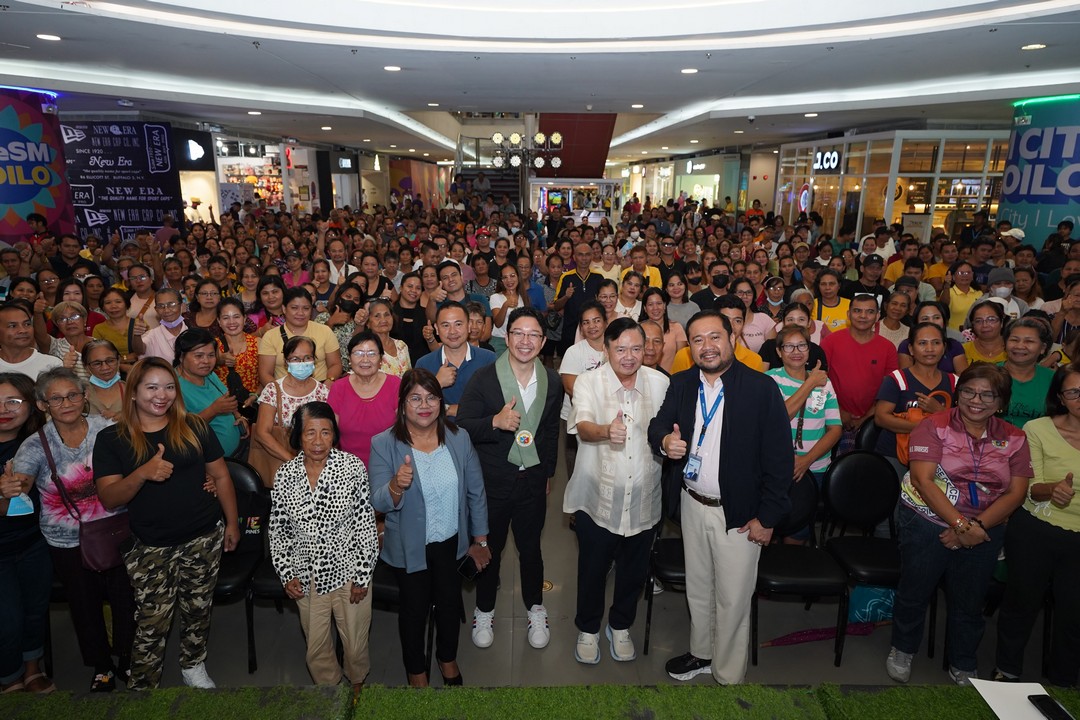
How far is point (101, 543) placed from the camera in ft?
10.0

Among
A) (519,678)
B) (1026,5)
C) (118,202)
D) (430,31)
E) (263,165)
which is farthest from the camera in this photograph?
(263,165)

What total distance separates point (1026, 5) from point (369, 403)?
689 centimetres

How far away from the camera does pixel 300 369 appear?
381 cm

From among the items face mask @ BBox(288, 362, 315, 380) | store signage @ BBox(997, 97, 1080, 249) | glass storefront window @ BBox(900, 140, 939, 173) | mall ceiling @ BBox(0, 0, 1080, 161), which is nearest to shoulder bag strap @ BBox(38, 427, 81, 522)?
face mask @ BBox(288, 362, 315, 380)

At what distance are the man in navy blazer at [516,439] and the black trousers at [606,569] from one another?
0.95 feet

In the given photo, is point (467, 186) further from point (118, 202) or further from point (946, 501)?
point (946, 501)

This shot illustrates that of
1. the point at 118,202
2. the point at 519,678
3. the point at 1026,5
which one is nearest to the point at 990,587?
the point at 519,678

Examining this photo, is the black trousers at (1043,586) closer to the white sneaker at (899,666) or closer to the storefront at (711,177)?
the white sneaker at (899,666)

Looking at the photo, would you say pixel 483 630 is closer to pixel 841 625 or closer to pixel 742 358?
pixel 841 625

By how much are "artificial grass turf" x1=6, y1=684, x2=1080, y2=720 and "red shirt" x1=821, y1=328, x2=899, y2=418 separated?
309 cm

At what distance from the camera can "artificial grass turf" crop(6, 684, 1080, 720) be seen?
1492mm

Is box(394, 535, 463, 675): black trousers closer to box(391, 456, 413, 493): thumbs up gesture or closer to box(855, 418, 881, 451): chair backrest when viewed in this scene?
box(391, 456, 413, 493): thumbs up gesture

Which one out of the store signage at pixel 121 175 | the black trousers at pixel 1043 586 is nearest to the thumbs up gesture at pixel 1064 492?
the black trousers at pixel 1043 586

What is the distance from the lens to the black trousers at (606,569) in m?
3.30
